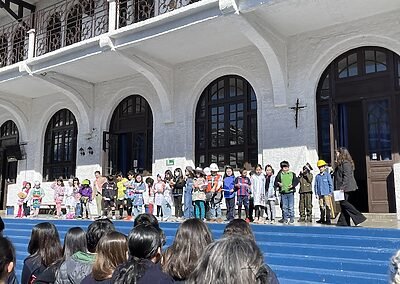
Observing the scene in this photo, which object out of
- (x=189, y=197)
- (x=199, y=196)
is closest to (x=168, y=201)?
(x=189, y=197)

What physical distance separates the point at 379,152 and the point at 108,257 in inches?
344

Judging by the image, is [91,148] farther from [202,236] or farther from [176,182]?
[202,236]

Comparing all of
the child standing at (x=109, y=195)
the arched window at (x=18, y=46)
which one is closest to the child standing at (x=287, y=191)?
the child standing at (x=109, y=195)

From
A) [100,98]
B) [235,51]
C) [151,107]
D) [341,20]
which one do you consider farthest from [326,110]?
[100,98]

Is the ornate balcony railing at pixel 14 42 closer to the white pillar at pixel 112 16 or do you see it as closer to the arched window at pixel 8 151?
the arched window at pixel 8 151

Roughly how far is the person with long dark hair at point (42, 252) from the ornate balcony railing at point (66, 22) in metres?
11.3

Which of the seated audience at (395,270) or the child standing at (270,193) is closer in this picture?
the seated audience at (395,270)

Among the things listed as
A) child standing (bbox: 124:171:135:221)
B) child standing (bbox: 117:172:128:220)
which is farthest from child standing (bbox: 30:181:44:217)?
child standing (bbox: 124:171:135:221)

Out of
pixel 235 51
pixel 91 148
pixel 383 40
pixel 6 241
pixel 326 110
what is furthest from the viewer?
pixel 91 148

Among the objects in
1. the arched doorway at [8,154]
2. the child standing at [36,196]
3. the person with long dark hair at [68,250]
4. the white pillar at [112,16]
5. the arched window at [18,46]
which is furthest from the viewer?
the arched doorway at [8,154]

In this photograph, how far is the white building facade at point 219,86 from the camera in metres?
10.1

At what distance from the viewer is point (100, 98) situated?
50.1ft

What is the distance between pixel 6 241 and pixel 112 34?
33.2 ft

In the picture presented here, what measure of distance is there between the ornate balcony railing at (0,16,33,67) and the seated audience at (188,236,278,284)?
16.4 m
